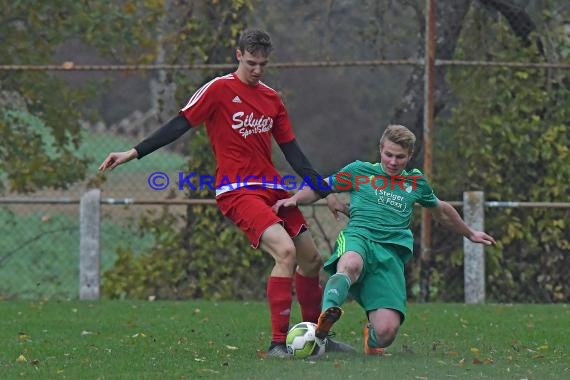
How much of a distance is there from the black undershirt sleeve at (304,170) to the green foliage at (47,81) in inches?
181

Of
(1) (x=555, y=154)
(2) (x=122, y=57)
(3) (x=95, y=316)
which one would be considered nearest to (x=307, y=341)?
(3) (x=95, y=316)

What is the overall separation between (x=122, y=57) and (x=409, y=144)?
20.2 feet

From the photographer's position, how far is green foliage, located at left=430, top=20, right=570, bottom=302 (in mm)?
10891

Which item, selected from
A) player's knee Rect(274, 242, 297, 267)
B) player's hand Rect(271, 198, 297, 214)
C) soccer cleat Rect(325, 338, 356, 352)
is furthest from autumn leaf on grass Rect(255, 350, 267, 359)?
player's hand Rect(271, 198, 297, 214)

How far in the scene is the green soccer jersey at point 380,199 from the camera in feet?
22.1

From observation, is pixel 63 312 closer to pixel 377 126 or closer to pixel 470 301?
pixel 470 301

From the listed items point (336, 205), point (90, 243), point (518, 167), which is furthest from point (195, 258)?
point (336, 205)

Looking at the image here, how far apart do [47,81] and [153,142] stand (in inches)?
201

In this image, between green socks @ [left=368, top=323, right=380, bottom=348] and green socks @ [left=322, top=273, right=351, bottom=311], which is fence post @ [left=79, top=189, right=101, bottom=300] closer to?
green socks @ [left=368, top=323, right=380, bottom=348]

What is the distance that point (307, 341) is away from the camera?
21.4 feet

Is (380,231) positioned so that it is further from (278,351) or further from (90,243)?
(90,243)

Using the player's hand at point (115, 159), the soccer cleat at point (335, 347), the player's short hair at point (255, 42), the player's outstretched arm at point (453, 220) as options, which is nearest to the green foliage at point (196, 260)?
the soccer cleat at point (335, 347)

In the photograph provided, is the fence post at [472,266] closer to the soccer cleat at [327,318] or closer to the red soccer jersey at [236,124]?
the red soccer jersey at [236,124]

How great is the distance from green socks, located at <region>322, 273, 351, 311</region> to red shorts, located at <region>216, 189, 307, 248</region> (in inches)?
20.5
